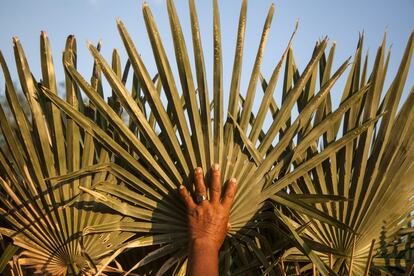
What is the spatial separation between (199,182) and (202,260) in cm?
44

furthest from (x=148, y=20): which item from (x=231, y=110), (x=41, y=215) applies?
(x=41, y=215)

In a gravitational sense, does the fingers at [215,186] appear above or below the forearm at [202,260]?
above

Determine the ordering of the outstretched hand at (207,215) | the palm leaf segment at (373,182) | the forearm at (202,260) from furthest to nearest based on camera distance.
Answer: the palm leaf segment at (373,182), the outstretched hand at (207,215), the forearm at (202,260)

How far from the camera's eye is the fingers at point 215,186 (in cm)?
299

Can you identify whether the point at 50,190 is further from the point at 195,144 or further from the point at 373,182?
the point at 373,182

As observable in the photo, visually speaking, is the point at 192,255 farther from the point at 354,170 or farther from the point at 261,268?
the point at 354,170

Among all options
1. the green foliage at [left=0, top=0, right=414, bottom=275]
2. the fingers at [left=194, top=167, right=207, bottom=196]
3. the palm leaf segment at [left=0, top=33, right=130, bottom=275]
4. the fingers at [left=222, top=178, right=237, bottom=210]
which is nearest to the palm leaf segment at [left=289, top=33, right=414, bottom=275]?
the green foliage at [left=0, top=0, right=414, bottom=275]

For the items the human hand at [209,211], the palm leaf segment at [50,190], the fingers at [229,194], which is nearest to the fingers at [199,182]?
the human hand at [209,211]

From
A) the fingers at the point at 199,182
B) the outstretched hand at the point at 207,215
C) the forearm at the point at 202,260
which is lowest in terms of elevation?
the forearm at the point at 202,260

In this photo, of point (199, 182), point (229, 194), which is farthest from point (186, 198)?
point (229, 194)

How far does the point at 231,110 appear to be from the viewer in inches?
124

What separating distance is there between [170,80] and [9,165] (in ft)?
4.07

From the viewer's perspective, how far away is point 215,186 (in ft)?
9.84

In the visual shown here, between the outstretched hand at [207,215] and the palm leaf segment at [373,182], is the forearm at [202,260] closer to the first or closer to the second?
the outstretched hand at [207,215]
